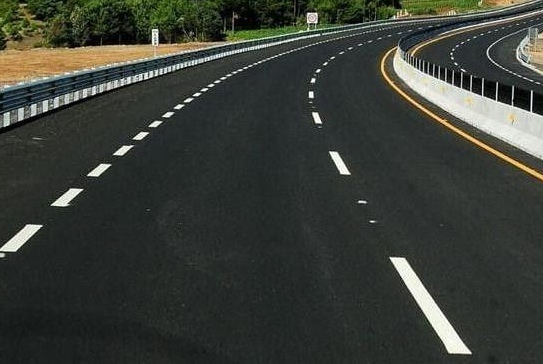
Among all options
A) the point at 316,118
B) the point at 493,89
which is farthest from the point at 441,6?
the point at 316,118

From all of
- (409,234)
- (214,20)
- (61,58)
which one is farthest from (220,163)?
(214,20)

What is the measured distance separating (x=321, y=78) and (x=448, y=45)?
40625 millimetres

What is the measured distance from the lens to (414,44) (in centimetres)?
7031

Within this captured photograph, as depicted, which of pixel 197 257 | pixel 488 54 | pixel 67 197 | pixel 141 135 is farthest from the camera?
pixel 488 54

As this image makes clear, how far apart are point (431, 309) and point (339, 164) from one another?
6568 millimetres

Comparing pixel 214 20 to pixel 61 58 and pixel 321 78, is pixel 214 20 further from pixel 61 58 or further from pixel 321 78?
pixel 321 78

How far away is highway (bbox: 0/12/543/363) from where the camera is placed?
4875 millimetres

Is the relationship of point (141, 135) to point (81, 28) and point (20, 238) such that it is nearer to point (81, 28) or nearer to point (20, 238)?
point (20, 238)

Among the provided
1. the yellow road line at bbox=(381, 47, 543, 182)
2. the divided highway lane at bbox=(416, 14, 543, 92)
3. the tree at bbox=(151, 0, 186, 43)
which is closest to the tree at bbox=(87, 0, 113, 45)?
the tree at bbox=(151, 0, 186, 43)

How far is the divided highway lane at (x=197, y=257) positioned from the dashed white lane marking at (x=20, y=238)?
0.06 feet

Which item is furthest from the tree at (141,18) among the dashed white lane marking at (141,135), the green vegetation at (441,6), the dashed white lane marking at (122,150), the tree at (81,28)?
the dashed white lane marking at (122,150)

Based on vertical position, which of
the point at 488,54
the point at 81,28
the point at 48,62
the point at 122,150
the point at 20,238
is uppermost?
the point at 81,28

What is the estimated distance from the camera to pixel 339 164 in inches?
472

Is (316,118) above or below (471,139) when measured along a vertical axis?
above
